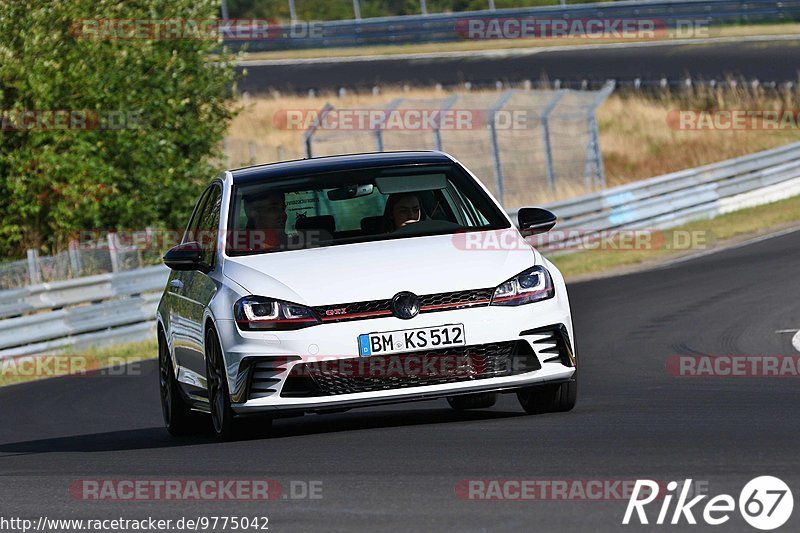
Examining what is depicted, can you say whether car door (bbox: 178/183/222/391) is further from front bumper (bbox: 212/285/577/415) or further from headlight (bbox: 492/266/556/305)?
headlight (bbox: 492/266/556/305)

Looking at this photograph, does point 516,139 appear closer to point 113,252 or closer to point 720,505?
point 113,252

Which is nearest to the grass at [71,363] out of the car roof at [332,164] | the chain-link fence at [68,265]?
the chain-link fence at [68,265]

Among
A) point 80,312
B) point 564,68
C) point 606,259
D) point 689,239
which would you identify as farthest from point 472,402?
point 564,68

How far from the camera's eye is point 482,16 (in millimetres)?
54844

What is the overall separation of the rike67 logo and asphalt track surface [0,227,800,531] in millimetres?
66

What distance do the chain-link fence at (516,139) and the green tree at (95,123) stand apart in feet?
8.16

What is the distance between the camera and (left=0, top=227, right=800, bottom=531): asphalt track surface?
6273mm

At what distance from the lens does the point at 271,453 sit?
8.36m

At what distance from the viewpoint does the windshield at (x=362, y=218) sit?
373 inches

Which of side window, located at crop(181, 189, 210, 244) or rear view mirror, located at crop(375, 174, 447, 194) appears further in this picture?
side window, located at crop(181, 189, 210, 244)

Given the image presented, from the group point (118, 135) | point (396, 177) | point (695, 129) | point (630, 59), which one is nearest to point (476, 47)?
point (630, 59)

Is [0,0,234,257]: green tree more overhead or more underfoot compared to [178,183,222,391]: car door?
more underfoot

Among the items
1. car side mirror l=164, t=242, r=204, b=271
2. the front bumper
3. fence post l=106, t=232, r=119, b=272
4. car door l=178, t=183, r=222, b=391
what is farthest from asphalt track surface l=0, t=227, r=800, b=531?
fence post l=106, t=232, r=119, b=272

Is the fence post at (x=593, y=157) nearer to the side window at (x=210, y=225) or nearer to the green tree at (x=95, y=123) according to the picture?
the green tree at (x=95, y=123)
